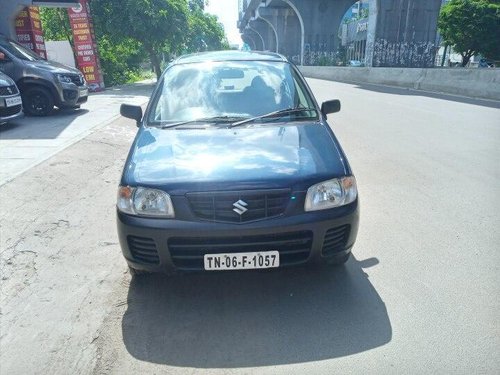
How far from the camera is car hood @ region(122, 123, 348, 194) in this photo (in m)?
2.73

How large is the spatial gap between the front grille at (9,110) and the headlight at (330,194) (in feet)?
26.9

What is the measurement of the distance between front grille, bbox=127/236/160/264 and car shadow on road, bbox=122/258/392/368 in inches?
12.2

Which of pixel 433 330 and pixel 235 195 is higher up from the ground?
pixel 235 195

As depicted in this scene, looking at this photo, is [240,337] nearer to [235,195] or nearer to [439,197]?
[235,195]

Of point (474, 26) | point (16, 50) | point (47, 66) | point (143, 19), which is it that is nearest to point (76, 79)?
point (47, 66)

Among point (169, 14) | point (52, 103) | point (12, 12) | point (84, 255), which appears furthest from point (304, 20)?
point (84, 255)

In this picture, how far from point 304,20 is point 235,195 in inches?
1898

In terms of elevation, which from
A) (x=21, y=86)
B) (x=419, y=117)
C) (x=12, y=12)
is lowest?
(x=419, y=117)

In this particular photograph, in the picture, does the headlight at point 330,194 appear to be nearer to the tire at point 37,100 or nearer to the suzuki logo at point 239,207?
the suzuki logo at point 239,207

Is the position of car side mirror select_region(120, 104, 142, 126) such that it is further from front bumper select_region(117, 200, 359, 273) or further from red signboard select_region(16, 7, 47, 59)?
red signboard select_region(16, 7, 47, 59)

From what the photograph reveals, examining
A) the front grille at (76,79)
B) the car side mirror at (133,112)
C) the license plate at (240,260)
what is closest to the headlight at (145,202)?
the license plate at (240,260)

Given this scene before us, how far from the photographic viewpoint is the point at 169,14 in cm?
2270

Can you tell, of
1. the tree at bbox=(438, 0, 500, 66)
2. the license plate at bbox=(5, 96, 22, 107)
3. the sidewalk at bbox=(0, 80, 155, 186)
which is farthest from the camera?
the tree at bbox=(438, 0, 500, 66)

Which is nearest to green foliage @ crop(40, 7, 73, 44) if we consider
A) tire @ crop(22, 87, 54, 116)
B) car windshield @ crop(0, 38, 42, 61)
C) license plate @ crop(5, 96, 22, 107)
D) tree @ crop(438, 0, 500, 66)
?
car windshield @ crop(0, 38, 42, 61)
